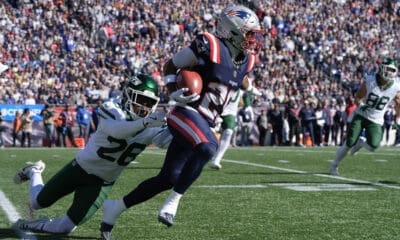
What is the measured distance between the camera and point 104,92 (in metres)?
23.1

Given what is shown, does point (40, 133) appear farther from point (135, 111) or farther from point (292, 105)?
point (135, 111)

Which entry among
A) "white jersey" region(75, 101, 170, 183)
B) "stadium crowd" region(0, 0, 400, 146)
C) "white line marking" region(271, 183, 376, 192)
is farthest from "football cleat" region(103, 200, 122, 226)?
"stadium crowd" region(0, 0, 400, 146)

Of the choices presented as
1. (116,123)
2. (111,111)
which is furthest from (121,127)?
(111,111)

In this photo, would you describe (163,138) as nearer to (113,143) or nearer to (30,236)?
(113,143)

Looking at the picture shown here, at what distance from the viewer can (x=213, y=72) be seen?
17.9 feet

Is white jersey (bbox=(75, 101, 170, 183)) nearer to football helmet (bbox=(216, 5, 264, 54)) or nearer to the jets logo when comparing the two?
the jets logo

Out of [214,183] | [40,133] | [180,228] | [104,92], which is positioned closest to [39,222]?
[180,228]

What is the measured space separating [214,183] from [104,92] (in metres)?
14.4

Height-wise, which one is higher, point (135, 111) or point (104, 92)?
point (135, 111)

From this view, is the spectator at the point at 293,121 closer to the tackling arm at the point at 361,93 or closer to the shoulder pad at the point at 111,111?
the tackling arm at the point at 361,93

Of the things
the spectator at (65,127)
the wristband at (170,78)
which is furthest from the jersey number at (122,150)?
the spectator at (65,127)

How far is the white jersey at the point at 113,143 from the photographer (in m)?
5.00

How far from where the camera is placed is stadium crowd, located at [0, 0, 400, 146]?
2309 cm

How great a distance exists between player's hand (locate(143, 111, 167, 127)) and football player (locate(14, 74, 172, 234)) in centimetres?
2
